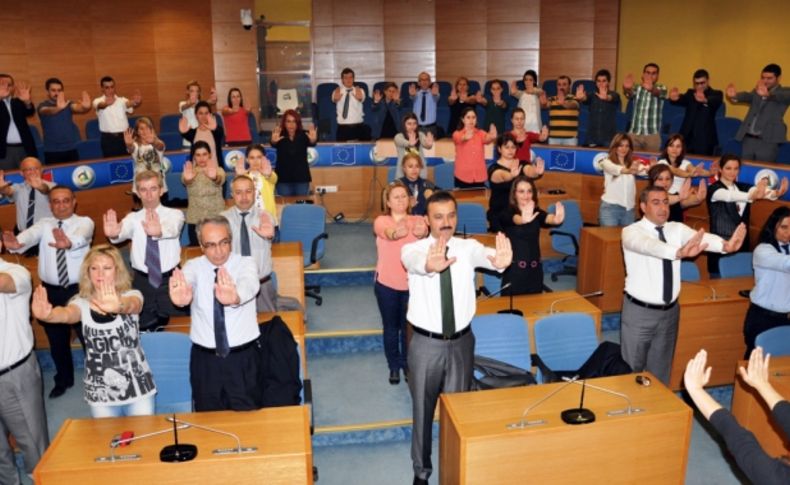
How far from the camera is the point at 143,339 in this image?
4434mm

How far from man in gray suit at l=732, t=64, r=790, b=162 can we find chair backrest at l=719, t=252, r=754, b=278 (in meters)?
2.06

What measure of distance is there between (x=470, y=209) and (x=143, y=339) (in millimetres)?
4031

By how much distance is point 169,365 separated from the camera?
4.49 m

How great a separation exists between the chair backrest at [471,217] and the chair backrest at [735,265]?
2.39m

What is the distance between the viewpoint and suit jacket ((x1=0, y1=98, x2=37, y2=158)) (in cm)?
799

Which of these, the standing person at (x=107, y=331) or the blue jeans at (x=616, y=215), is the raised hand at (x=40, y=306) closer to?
the standing person at (x=107, y=331)

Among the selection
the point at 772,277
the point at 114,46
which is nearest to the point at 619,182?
the point at 772,277

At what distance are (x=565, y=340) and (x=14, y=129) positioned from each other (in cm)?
679

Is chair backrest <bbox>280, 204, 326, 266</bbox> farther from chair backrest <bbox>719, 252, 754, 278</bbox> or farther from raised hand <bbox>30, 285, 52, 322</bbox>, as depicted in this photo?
chair backrest <bbox>719, 252, 754, 278</bbox>

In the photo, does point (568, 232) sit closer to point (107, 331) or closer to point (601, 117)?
point (601, 117)

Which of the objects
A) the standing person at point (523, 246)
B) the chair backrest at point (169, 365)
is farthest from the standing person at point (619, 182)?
the chair backrest at point (169, 365)

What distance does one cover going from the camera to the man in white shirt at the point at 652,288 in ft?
15.0

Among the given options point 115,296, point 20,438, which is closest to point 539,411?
point 115,296

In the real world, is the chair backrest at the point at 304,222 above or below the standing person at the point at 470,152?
below
